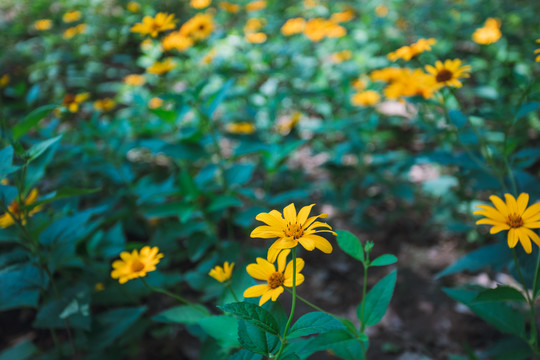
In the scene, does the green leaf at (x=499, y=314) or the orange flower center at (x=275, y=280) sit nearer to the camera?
the orange flower center at (x=275, y=280)

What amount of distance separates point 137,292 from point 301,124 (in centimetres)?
182

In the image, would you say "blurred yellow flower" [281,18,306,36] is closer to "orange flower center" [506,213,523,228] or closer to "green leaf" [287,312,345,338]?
"orange flower center" [506,213,523,228]

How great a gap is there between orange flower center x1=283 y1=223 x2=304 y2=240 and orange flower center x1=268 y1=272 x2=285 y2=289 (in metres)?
0.14

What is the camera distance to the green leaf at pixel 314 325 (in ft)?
2.74

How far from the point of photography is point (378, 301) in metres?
1.08

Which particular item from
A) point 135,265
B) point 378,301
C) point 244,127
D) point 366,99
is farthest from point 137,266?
point 366,99

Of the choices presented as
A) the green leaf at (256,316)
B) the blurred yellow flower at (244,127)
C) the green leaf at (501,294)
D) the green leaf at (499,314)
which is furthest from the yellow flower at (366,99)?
the green leaf at (256,316)

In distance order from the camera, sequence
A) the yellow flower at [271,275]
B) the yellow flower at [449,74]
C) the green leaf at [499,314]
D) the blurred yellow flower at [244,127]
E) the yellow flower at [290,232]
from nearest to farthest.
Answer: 1. the yellow flower at [290,232]
2. the yellow flower at [271,275]
3. the green leaf at [499,314]
4. the yellow flower at [449,74]
5. the blurred yellow flower at [244,127]

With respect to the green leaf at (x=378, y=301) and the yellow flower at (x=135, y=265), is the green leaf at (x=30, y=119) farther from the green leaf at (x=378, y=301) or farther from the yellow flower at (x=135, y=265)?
the green leaf at (x=378, y=301)

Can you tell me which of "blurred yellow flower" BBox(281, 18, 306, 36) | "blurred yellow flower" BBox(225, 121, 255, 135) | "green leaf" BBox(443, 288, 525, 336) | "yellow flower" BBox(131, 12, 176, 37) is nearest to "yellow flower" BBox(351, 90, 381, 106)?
"blurred yellow flower" BBox(225, 121, 255, 135)

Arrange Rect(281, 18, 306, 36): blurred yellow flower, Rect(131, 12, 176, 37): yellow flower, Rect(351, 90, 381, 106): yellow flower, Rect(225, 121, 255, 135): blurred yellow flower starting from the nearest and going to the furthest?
Rect(131, 12, 176, 37): yellow flower → Rect(351, 90, 381, 106): yellow flower → Rect(225, 121, 255, 135): blurred yellow flower → Rect(281, 18, 306, 36): blurred yellow flower

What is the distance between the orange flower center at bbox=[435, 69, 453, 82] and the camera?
143cm

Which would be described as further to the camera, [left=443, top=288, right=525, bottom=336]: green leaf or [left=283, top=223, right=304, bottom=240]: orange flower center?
[left=443, top=288, right=525, bottom=336]: green leaf

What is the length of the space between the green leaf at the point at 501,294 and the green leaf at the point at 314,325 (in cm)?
42
